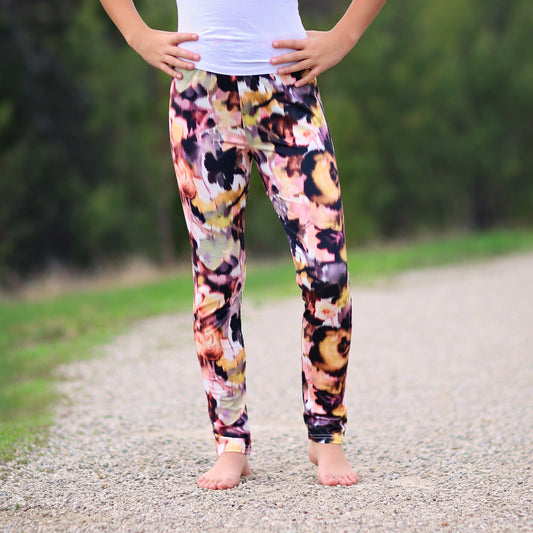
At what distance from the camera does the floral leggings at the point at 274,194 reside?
244cm

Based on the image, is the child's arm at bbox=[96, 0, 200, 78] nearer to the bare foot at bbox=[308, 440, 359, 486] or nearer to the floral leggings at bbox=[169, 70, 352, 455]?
the floral leggings at bbox=[169, 70, 352, 455]

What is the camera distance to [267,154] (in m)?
2.47

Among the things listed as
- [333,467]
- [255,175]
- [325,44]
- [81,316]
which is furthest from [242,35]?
[255,175]

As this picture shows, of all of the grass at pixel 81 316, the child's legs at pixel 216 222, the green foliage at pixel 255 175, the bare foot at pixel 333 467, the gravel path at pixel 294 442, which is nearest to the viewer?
the gravel path at pixel 294 442

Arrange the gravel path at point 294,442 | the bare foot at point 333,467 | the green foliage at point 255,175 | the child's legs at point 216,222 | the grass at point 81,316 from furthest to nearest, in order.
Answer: the green foliage at point 255,175 → the grass at point 81,316 → the bare foot at point 333,467 → the child's legs at point 216,222 → the gravel path at point 294,442

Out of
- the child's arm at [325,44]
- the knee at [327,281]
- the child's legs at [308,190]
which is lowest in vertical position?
the knee at [327,281]

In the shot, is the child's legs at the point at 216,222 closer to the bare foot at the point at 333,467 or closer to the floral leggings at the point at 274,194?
the floral leggings at the point at 274,194

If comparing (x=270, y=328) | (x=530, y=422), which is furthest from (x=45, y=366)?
(x=530, y=422)

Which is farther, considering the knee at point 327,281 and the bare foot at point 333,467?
the bare foot at point 333,467

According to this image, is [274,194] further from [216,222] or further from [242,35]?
[242,35]

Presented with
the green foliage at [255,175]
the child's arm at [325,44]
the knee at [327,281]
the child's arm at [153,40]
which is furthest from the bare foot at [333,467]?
the green foliage at [255,175]

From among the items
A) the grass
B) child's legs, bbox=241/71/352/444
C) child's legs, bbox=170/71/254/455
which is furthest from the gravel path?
child's legs, bbox=241/71/352/444

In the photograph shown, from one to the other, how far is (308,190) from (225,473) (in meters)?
1.01

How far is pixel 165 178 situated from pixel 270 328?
1651 centimetres
